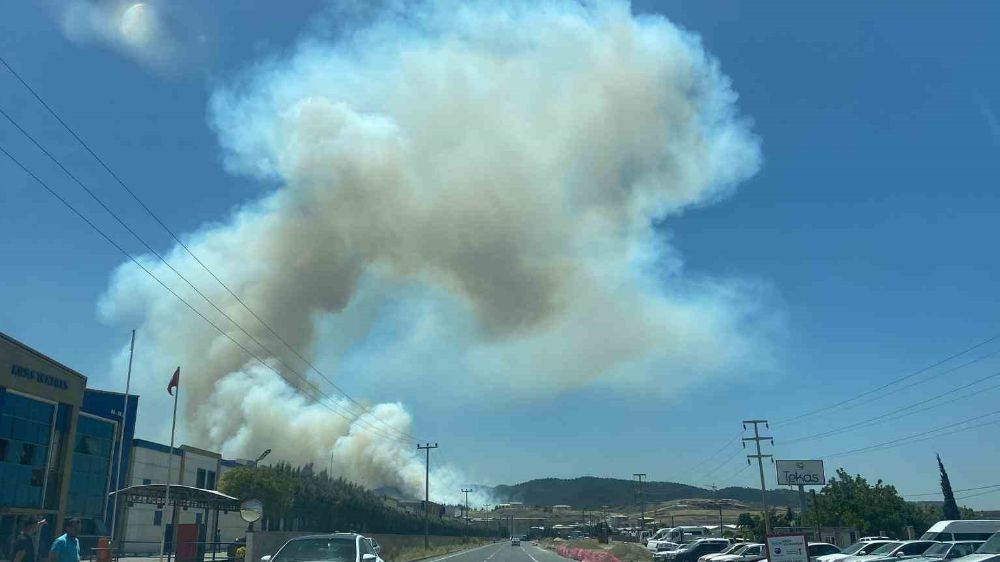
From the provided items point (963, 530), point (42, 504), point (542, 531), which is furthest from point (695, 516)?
point (42, 504)

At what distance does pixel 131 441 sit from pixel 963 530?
52.5 m

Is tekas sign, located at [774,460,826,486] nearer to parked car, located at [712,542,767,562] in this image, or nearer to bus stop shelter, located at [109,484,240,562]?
parked car, located at [712,542,767,562]

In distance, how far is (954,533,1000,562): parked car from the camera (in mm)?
16781

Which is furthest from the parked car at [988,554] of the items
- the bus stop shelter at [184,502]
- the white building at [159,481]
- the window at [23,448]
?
the white building at [159,481]

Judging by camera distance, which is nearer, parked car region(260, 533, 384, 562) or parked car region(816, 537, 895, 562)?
parked car region(260, 533, 384, 562)

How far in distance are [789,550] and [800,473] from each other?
65.2m

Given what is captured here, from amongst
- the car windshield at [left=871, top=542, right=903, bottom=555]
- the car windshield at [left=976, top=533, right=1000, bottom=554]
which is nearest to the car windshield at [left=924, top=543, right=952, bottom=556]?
the car windshield at [left=871, top=542, right=903, bottom=555]

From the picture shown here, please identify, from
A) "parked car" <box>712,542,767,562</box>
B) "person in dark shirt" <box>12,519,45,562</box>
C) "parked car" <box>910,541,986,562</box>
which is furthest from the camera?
"parked car" <box>712,542,767,562</box>

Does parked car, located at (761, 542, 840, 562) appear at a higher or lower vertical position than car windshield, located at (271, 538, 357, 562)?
lower

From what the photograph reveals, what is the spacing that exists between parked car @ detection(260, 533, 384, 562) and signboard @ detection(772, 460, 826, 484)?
67751 millimetres

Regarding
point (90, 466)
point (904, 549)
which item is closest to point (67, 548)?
point (904, 549)

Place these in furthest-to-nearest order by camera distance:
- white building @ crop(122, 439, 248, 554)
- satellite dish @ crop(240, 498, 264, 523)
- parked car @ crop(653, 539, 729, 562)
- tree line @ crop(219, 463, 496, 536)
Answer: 1. white building @ crop(122, 439, 248, 554)
2. tree line @ crop(219, 463, 496, 536)
3. parked car @ crop(653, 539, 729, 562)
4. satellite dish @ crop(240, 498, 264, 523)

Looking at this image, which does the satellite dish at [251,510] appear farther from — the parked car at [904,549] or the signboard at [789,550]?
the parked car at [904,549]

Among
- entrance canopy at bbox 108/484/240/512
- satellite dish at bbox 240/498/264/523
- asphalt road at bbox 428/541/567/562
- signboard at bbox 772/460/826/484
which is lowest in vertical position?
asphalt road at bbox 428/541/567/562
